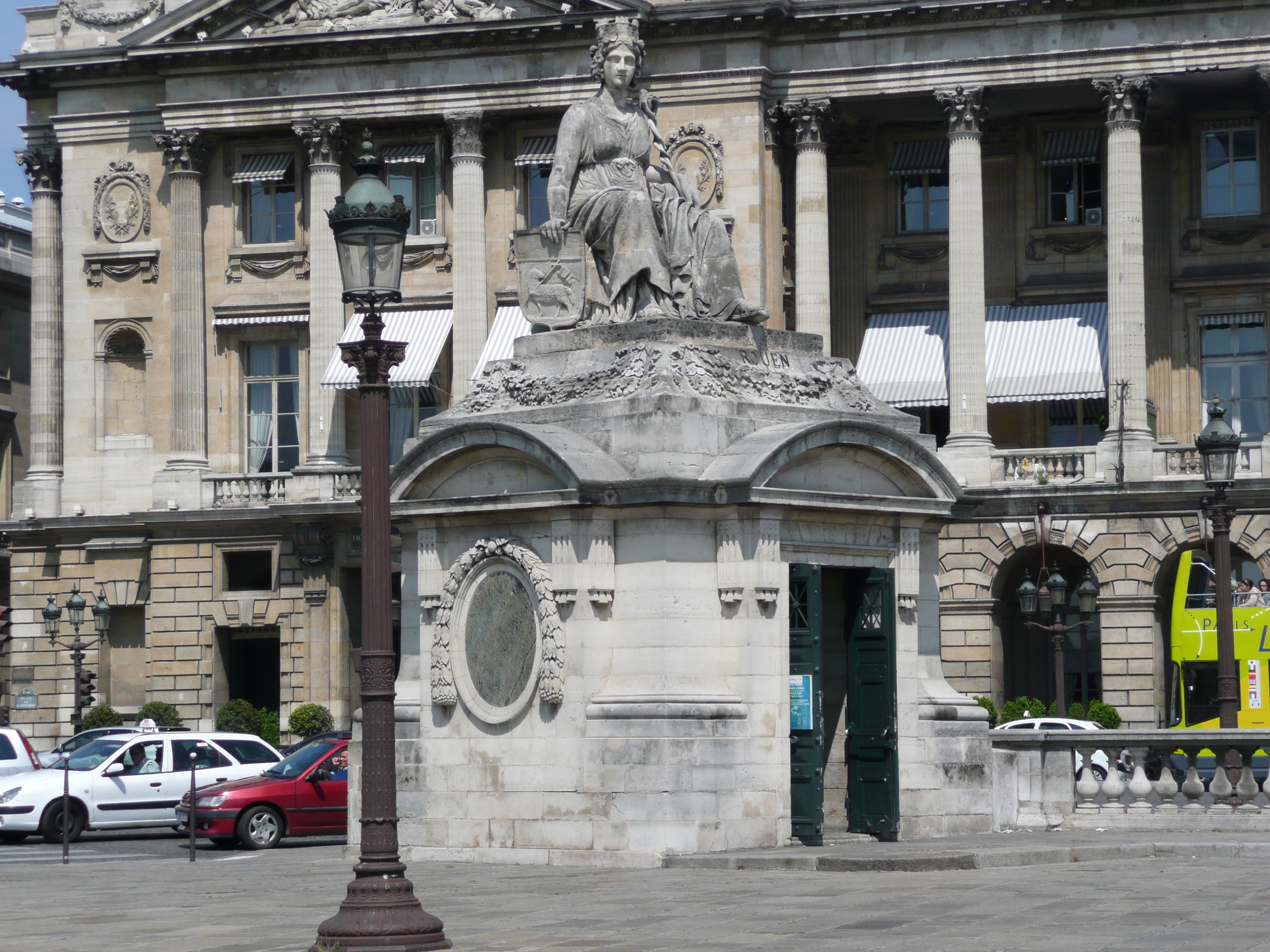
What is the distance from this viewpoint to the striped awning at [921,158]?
6038 centimetres

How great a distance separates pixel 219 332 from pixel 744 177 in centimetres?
1431

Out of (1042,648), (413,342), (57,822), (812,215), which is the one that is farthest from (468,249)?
(57,822)

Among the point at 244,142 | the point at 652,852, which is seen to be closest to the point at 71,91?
the point at 244,142

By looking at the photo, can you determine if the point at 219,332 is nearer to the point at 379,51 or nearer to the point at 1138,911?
the point at 379,51

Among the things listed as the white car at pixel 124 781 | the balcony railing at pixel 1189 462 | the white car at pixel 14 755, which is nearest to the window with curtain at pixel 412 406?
the balcony railing at pixel 1189 462

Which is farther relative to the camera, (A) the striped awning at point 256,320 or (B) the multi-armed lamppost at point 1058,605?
(A) the striped awning at point 256,320

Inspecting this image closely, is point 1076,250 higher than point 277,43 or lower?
→ lower

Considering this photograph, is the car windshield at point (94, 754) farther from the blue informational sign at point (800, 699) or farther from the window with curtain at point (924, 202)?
the window with curtain at point (924, 202)

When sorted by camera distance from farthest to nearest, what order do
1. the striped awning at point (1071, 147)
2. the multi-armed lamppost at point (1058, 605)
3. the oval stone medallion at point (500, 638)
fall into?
1. the striped awning at point (1071, 147)
2. the multi-armed lamppost at point (1058, 605)
3. the oval stone medallion at point (500, 638)

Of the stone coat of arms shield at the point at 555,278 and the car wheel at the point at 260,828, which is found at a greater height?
the stone coat of arms shield at the point at 555,278

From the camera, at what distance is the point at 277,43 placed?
61.3m

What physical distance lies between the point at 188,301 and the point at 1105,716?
2554 cm

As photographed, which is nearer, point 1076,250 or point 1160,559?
point 1160,559

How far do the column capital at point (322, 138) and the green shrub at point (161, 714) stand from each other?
45.9 ft
